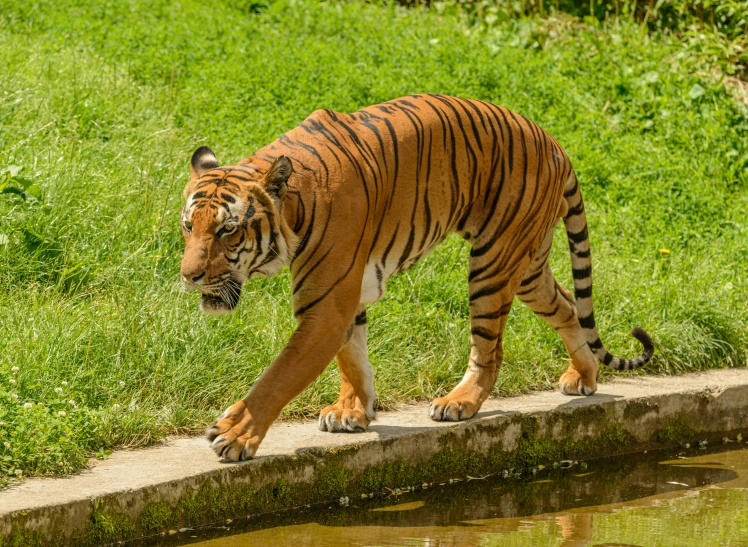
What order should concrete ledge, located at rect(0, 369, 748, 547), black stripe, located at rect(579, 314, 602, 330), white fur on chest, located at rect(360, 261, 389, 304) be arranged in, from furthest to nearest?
black stripe, located at rect(579, 314, 602, 330) < white fur on chest, located at rect(360, 261, 389, 304) < concrete ledge, located at rect(0, 369, 748, 547)

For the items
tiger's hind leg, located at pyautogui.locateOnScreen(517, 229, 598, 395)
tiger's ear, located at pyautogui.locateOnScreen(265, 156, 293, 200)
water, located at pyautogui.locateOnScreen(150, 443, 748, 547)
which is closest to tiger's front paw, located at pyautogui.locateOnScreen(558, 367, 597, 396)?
tiger's hind leg, located at pyautogui.locateOnScreen(517, 229, 598, 395)

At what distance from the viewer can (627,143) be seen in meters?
8.41

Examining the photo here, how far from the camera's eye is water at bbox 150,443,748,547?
393 centimetres

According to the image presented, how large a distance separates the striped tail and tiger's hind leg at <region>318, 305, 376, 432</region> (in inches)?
44.5

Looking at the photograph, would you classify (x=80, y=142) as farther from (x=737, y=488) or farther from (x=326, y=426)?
(x=737, y=488)

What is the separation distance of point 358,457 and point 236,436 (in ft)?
1.91

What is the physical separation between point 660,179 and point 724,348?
230 cm

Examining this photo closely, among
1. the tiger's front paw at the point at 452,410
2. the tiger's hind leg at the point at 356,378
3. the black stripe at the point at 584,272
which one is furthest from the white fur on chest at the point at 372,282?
the black stripe at the point at 584,272

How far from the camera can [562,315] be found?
5.25 m

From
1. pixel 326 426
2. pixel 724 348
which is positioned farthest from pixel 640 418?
pixel 326 426

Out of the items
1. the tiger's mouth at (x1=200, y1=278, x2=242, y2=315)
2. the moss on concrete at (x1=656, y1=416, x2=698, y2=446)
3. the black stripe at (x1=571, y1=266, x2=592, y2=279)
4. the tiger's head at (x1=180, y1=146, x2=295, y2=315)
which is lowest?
→ the moss on concrete at (x1=656, y1=416, x2=698, y2=446)

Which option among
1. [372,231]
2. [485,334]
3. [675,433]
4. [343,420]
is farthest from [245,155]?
[675,433]

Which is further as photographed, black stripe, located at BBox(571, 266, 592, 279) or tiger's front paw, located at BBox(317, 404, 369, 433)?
black stripe, located at BBox(571, 266, 592, 279)

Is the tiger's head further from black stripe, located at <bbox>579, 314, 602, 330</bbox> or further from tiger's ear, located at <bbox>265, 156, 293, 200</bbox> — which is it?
black stripe, located at <bbox>579, 314, 602, 330</bbox>
